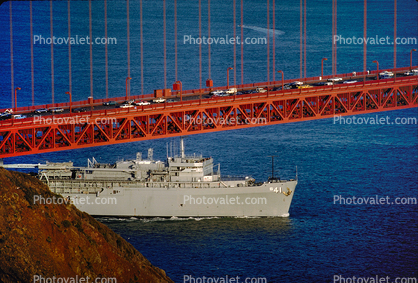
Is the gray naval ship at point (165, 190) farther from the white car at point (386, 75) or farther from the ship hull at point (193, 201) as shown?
the white car at point (386, 75)

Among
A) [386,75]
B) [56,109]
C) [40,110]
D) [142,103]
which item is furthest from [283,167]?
[40,110]

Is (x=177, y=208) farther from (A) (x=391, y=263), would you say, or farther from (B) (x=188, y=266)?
(A) (x=391, y=263)

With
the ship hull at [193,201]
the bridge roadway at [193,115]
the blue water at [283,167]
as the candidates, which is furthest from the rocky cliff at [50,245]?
the ship hull at [193,201]

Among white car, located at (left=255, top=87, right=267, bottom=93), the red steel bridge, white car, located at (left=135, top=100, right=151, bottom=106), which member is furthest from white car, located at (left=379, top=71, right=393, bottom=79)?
white car, located at (left=135, top=100, right=151, bottom=106)

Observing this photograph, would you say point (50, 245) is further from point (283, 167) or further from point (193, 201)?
point (283, 167)

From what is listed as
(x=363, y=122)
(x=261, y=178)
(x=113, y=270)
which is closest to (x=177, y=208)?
(x=261, y=178)

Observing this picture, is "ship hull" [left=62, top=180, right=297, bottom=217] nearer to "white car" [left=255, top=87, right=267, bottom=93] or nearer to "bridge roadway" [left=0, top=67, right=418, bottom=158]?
"bridge roadway" [left=0, top=67, right=418, bottom=158]

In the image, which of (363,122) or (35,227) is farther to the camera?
(363,122)
